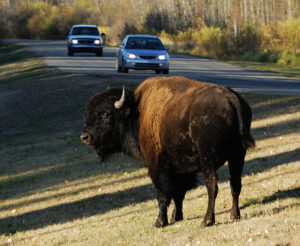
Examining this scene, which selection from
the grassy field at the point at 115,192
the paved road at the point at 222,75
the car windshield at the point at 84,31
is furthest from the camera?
the car windshield at the point at 84,31

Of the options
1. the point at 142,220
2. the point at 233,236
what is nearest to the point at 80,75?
the point at 142,220

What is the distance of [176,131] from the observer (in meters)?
8.04

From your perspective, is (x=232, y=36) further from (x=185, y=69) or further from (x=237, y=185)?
(x=237, y=185)

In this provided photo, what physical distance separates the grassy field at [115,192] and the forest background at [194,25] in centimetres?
2286

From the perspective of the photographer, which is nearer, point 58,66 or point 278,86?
point 278,86

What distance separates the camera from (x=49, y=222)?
452 inches

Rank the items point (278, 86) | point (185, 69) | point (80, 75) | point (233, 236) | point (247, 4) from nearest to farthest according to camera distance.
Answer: point (233, 236) → point (278, 86) → point (80, 75) → point (185, 69) → point (247, 4)

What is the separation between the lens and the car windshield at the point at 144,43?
28844 mm

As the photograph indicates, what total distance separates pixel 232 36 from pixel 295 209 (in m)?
44.2

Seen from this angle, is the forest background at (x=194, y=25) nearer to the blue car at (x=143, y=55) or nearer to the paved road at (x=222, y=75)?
the paved road at (x=222, y=75)

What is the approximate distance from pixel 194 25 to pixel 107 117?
2969 inches

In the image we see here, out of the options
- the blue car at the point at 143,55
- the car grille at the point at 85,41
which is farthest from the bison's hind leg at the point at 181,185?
the car grille at the point at 85,41

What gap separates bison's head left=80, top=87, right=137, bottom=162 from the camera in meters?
8.70

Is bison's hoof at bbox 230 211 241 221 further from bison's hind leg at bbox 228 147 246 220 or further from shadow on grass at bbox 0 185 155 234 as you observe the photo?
shadow on grass at bbox 0 185 155 234
